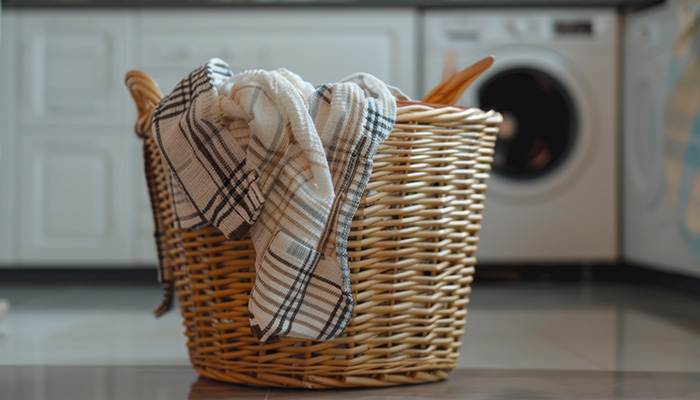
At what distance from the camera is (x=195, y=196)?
0.93 m

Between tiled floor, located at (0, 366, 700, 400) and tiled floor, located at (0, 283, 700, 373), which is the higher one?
tiled floor, located at (0, 366, 700, 400)

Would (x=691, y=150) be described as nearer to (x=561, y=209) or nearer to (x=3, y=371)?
(x=561, y=209)

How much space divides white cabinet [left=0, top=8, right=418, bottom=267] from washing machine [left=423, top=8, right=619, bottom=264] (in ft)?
0.71

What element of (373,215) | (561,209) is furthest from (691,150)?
(373,215)

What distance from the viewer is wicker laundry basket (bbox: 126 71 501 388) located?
95cm

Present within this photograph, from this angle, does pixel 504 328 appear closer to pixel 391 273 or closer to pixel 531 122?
pixel 391 273

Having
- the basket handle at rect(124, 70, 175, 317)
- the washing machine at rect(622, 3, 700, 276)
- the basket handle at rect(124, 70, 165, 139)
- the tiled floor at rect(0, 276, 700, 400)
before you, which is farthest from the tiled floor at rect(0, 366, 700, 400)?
the washing machine at rect(622, 3, 700, 276)

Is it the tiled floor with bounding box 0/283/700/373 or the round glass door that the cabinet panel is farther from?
the round glass door

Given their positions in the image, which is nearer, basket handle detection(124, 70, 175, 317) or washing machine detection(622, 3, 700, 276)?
basket handle detection(124, 70, 175, 317)

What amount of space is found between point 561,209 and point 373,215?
5.10 ft

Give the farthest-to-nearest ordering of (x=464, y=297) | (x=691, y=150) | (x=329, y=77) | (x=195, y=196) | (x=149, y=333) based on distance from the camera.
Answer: (x=329, y=77) → (x=691, y=150) → (x=149, y=333) → (x=464, y=297) → (x=195, y=196)

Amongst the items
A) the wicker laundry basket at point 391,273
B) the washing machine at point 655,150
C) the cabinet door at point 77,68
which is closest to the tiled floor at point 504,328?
the washing machine at point 655,150

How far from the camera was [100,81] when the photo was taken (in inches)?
92.4

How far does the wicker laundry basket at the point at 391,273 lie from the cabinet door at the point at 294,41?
1.34 metres
